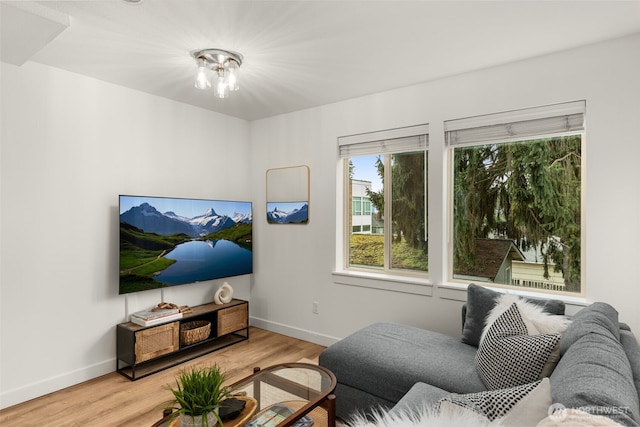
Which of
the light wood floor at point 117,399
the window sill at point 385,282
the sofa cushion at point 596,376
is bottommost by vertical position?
the light wood floor at point 117,399

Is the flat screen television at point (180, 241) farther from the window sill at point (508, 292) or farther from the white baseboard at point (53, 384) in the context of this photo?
the window sill at point (508, 292)

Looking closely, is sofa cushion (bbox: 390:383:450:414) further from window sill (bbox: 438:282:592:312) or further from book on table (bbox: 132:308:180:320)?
book on table (bbox: 132:308:180:320)

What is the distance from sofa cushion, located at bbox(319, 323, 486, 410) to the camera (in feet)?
6.80

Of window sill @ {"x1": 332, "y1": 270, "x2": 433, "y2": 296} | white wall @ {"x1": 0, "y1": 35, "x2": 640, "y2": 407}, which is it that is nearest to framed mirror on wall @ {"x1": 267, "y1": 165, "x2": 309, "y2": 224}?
white wall @ {"x1": 0, "y1": 35, "x2": 640, "y2": 407}

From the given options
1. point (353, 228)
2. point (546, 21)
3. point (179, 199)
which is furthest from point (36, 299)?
point (546, 21)

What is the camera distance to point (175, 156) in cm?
372

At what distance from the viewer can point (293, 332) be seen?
13.3 feet

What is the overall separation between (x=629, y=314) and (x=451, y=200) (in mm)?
1404

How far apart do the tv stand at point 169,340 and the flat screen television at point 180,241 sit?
1.10 feet

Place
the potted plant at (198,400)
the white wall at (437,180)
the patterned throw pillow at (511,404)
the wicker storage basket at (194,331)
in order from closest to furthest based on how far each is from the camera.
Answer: the patterned throw pillow at (511,404)
the potted plant at (198,400)
the white wall at (437,180)
the wicker storage basket at (194,331)

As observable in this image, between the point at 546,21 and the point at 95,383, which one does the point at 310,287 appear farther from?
the point at 546,21

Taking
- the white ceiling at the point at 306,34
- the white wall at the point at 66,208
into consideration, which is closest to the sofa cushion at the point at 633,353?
the white ceiling at the point at 306,34

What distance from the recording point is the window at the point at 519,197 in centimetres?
269

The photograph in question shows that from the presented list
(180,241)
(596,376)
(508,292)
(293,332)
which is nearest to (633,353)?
(596,376)
